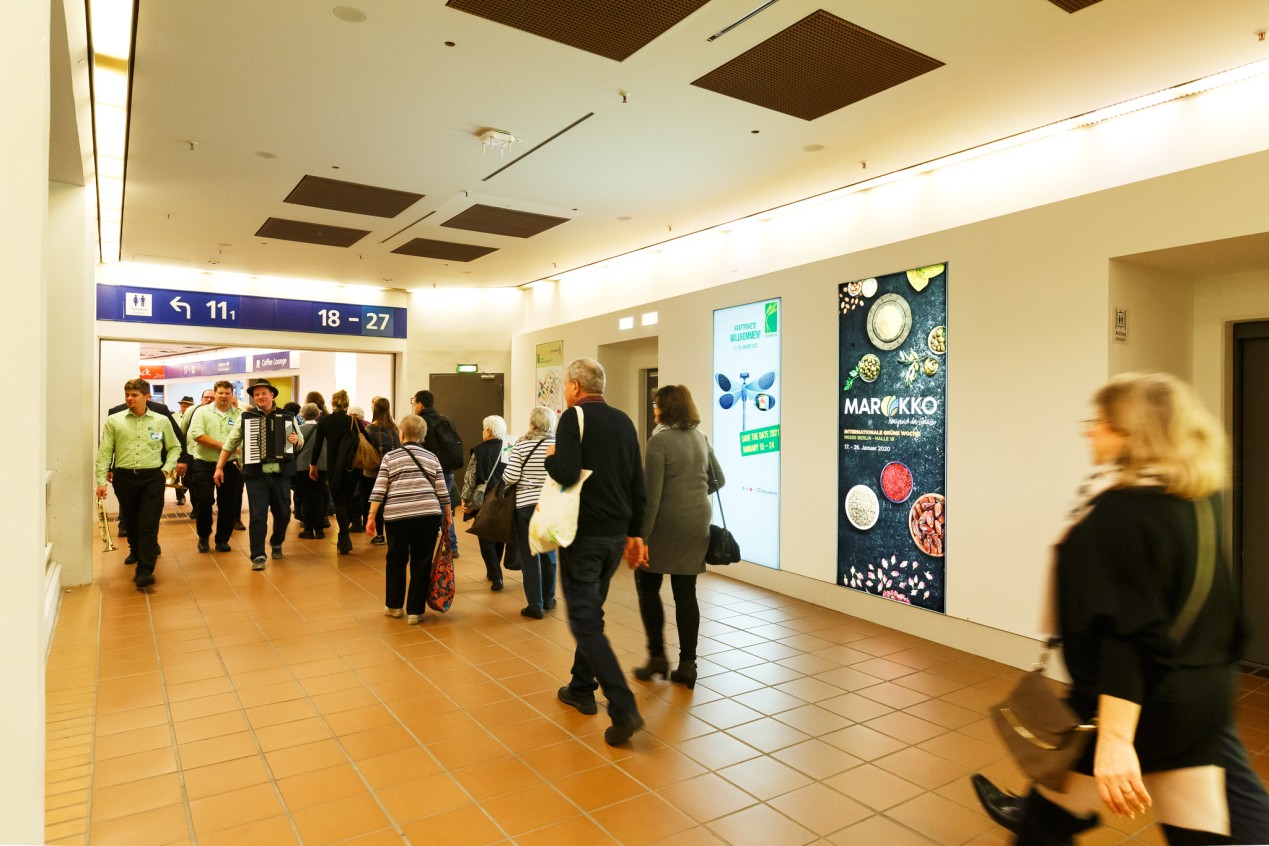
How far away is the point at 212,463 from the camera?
750 centimetres

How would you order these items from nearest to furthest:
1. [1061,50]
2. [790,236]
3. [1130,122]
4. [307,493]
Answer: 1. [1061,50]
2. [1130,122]
3. [790,236]
4. [307,493]

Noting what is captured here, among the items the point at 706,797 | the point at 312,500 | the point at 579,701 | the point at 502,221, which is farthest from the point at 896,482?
the point at 312,500

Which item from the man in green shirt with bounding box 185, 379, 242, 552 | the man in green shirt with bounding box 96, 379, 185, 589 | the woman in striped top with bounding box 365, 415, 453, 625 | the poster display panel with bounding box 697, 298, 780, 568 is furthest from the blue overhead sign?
the woman in striped top with bounding box 365, 415, 453, 625

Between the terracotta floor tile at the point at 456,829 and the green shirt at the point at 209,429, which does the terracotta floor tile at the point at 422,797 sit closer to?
the terracotta floor tile at the point at 456,829

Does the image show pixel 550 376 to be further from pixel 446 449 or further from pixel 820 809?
pixel 820 809

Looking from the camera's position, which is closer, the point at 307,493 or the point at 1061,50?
the point at 1061,50

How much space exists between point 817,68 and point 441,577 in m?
4.22

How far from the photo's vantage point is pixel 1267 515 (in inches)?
182

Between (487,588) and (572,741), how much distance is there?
3.28 m

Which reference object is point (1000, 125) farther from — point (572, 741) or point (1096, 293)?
point (572, 741)

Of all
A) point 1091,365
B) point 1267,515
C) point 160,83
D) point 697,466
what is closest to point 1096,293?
point 1091,365

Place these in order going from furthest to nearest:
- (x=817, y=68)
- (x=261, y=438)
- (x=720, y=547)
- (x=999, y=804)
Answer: (x=261, y=438) → (x=817, y=68) → (x=720, y=547) → (x=999, y=804)

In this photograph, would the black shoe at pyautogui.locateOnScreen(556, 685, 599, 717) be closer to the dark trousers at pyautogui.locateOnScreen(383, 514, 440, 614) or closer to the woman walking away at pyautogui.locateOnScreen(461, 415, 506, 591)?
the dark trousers at pyautogui.locateOnScreen(383, 514, 440, 614)

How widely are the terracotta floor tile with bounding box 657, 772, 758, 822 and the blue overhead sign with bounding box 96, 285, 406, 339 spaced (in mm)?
10251
